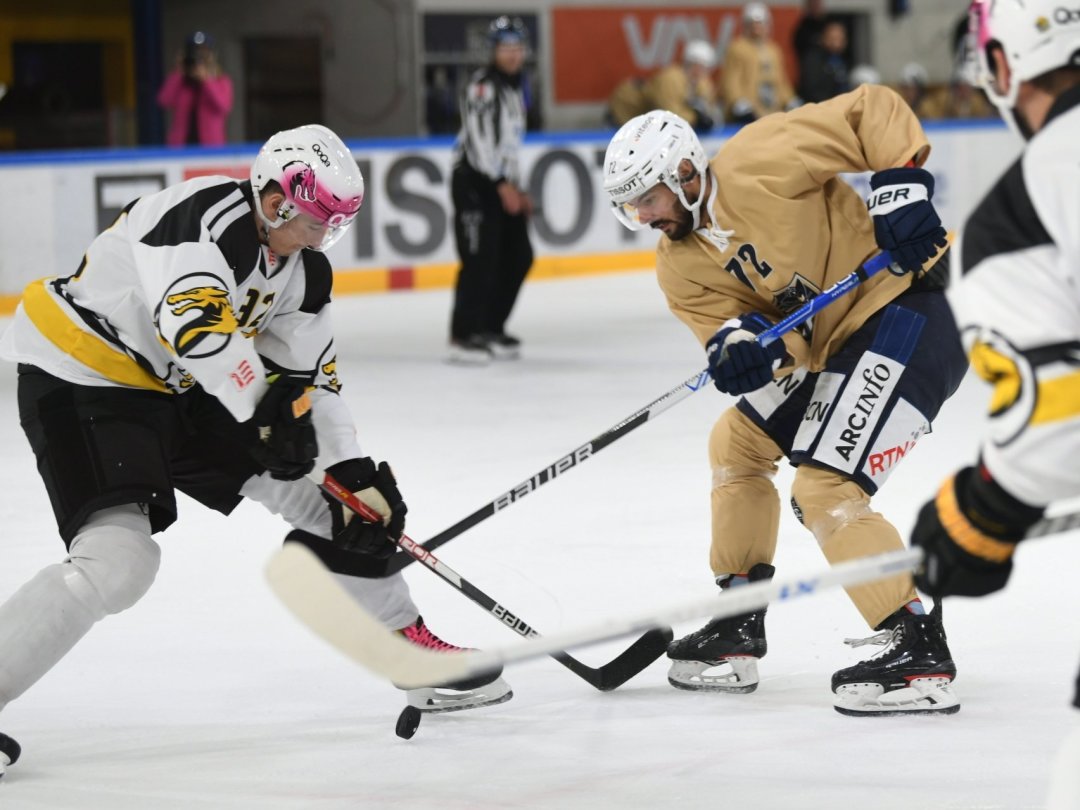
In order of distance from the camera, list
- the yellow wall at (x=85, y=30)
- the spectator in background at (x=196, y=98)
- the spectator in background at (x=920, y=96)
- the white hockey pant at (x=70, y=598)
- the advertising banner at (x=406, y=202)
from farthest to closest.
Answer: the spectator in background at (x=920, y=96), the yellow wall at (x=85, y=30), the spectator in background at (x=196, y=98), the advertising banner at (x=406, y=202), the white hockey pant at (x=70, y=598)

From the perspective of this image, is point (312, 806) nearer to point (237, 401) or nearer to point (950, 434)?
point (237, 401)

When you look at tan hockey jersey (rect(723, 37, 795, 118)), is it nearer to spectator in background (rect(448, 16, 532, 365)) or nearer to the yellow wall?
spectator in background (rect(448, 16, 532, 365))

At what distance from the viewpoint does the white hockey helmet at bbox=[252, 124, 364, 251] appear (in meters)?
2.59

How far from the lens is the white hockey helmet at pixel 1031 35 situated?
5.56 feet

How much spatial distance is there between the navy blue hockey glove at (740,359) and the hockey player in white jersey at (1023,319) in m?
0.98

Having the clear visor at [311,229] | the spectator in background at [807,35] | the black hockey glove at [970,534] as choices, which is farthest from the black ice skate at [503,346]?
the black hockey glove at [970,534]

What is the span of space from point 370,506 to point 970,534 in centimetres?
128

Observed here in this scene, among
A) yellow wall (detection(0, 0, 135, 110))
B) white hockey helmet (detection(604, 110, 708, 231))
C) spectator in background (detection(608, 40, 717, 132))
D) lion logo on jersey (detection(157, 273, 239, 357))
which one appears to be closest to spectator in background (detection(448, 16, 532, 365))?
spectator in background (detection(608, 40, 717, 132))

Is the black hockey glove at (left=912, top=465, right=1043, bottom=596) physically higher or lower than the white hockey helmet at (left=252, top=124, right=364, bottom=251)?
lower

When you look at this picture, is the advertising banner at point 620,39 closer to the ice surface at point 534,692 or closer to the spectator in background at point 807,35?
the spectator in background at point 807,35

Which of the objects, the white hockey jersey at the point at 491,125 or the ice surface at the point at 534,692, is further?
the white hockey jersey at the point at 491,125

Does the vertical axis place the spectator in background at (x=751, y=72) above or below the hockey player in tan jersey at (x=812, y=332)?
above

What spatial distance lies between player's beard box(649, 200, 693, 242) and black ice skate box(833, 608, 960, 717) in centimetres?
75

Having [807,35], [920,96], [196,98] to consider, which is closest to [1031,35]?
[196,98]
